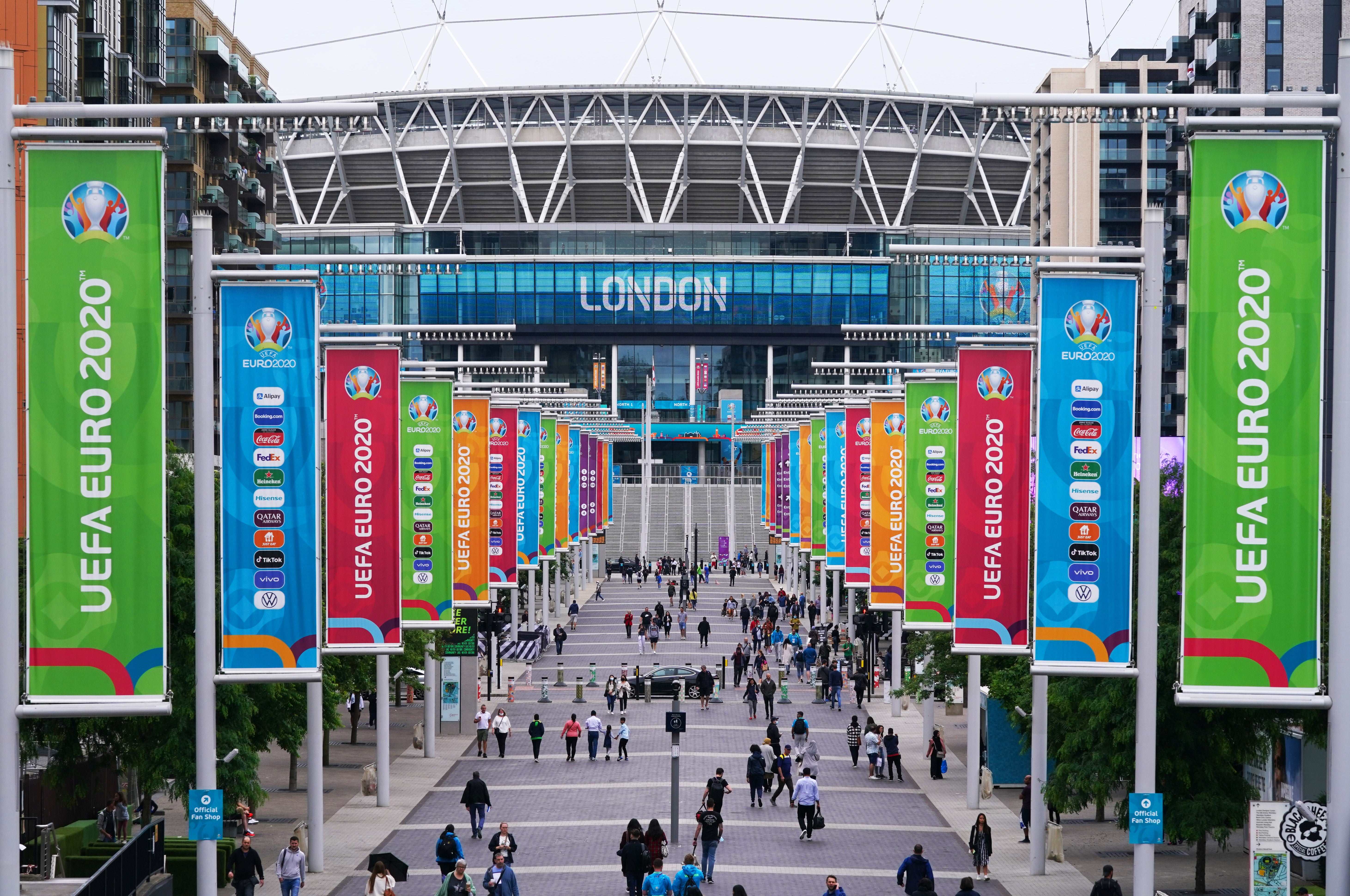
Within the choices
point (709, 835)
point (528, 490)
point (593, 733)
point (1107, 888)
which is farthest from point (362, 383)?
point (528, 490)

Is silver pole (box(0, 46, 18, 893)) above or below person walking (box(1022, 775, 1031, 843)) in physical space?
above

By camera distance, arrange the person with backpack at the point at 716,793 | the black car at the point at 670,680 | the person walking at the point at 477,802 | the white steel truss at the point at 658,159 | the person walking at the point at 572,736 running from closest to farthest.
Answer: the person with backpack at the point at 716,793 → the person walking at the point at 477,802 → the person walking at the point at 572,736 → the black car at the point at 670,680 → the white steel truss at the point at 658,159

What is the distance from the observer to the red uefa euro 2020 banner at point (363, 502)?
26.1 meters

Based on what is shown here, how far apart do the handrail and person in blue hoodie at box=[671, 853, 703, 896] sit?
7.29m

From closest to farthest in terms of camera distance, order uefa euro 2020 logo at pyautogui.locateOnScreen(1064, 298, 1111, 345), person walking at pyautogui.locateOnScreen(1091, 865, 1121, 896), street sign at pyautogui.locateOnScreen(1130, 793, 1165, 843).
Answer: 1. street sign at pyautogui.locateOnScreen(1130, 793, 1165, 843)
2. uefa euro 2020 logo at pyautogui.locateOnScreen(1064, 298, 1111, 345)
3. person walking at pyautogui.locateOnScreen(1091, 865, 1121, 896)

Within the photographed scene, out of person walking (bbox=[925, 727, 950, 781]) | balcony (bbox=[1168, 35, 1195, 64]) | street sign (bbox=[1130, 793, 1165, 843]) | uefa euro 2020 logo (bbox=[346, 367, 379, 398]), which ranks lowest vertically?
person walking (bbox=[925, 727, 950, 781])

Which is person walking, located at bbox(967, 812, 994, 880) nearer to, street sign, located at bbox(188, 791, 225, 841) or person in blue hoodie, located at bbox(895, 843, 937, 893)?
person in blue hoodie, located at bbox(895, 843, 937, 893)

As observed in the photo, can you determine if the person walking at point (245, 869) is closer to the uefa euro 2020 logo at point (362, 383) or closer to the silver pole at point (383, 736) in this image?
the uefa euro 2020 logo at point (362, 383)

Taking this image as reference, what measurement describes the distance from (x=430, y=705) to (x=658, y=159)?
109m

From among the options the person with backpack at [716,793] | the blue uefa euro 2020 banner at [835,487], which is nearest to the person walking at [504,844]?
the person with backpack at [716,793]

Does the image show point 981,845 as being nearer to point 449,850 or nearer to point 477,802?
point 449,850

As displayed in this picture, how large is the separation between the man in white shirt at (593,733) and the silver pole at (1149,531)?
1003 inches

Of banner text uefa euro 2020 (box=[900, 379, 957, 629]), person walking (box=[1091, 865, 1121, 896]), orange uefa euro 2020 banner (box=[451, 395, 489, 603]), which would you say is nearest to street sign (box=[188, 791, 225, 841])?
person walking (box=[1091, 865, 1121, 896])

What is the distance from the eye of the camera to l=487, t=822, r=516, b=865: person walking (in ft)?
84.4
